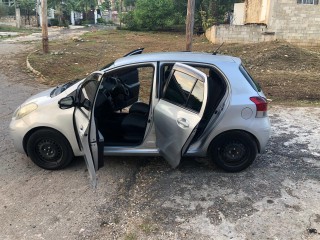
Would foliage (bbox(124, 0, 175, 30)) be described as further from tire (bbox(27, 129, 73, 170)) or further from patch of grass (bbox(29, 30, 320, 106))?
tire (bbox(27, 129, 73, 170))

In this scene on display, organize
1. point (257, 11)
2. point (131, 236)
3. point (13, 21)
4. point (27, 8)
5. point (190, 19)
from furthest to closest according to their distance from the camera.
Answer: point (13, 21) → point (27, 8) → point (257, 11) → point (190, 19) → point (131, 236)

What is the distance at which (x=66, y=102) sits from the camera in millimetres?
4461

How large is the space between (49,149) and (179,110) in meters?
1.86

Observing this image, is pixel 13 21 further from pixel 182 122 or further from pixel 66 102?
pixel 182 122

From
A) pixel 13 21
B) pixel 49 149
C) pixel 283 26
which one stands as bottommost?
pixel 49 149

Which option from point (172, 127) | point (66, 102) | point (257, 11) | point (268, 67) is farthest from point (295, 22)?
point (66, 102)

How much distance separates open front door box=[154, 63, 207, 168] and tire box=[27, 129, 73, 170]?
1267 millimetres

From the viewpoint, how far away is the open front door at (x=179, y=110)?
406 centimetres

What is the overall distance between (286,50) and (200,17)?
55.1 ft

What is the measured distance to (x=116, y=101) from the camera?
5.65 m

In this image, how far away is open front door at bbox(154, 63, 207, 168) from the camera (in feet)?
13.3

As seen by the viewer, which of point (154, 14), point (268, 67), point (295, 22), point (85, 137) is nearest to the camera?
point (85, 137)

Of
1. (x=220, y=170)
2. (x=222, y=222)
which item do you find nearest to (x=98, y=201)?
(x=222, y=222)

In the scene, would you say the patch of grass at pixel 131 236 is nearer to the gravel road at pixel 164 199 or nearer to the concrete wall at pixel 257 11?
the gravel road at pixel 164 199
